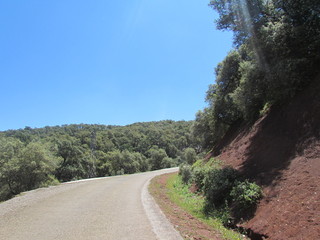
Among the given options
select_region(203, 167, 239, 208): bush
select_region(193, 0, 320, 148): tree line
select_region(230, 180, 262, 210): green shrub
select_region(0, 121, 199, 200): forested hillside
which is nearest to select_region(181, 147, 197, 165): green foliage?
select_region(0, 121, 199, 200): forested hillside

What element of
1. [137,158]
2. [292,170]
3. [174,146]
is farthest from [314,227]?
[174,146]

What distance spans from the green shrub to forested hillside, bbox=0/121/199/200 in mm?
29477

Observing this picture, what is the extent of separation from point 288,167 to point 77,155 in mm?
55613

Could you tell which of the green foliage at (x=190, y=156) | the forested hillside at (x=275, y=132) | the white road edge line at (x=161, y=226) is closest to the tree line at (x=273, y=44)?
the forested hillside at (x=275, y=132)

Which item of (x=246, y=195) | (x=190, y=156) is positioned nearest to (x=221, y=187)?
(x=246, y=195)

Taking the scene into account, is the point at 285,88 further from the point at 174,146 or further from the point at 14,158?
the point at 174,146

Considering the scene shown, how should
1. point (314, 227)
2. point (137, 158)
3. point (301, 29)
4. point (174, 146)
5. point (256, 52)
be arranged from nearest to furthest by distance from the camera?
point (314, 227)
point (301, 29)
point (256, 52)
point (137, 158)
point (174, 146)

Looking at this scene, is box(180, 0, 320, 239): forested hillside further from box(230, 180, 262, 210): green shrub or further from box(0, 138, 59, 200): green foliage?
box(0, 138, 59, 200): green foliage

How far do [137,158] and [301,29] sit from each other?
245ft

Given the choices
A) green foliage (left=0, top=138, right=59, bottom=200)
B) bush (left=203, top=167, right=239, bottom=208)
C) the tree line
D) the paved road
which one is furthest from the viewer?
green foliage (left=0, top=138, right=59, bottom=200)

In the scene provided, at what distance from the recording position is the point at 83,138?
8900 centimetres

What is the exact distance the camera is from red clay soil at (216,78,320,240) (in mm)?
5918

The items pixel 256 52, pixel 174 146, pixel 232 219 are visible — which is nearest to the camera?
pixel 232 219

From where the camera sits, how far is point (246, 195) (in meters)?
7.98
